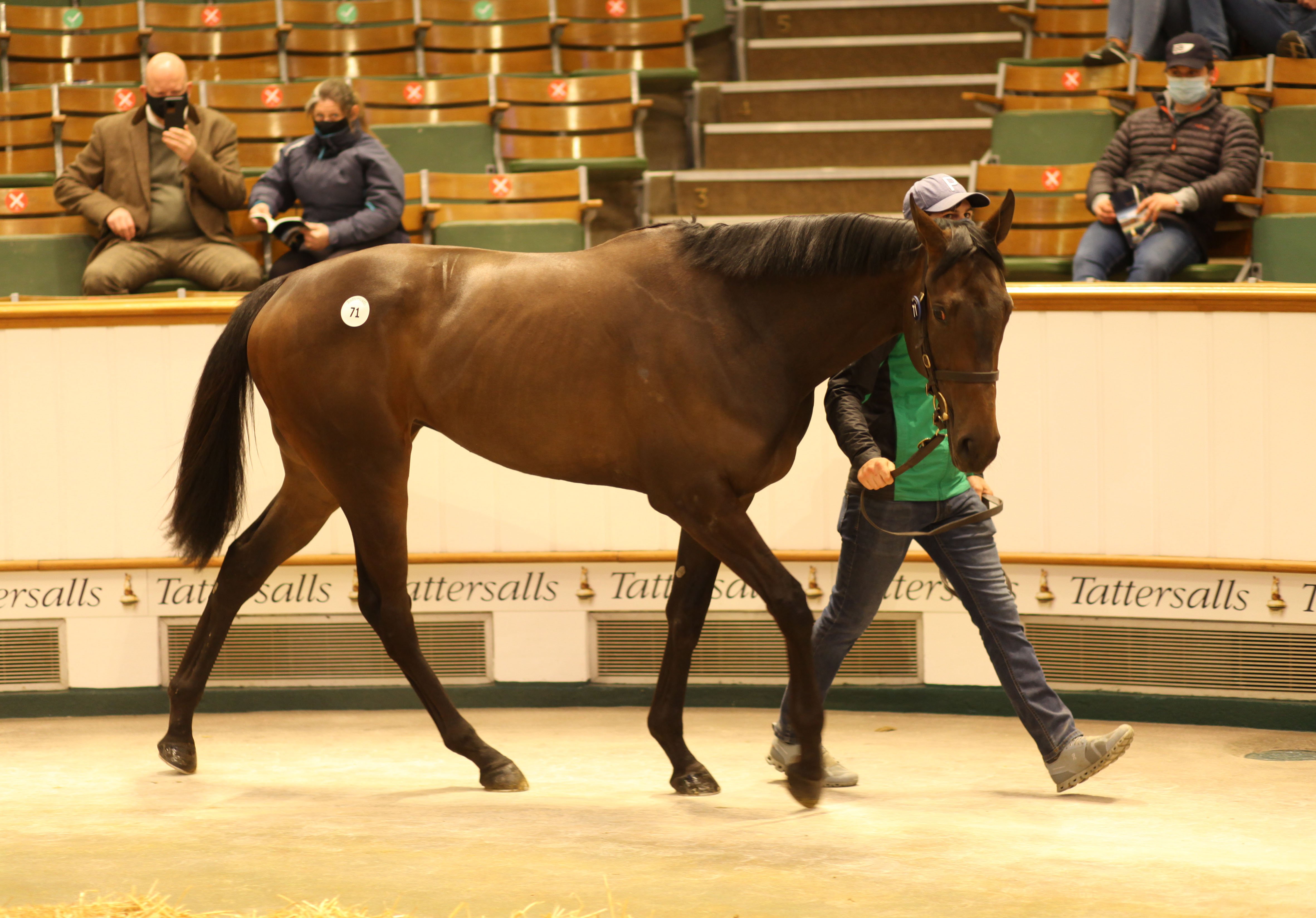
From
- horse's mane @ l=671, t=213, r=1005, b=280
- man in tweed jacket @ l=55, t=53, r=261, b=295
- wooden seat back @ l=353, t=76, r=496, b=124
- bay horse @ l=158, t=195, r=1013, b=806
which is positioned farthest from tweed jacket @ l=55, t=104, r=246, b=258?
horse's mane @ l=671, t=213, r=1005, b=280

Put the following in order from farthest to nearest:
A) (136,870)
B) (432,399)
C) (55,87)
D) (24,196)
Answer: (55,87) < (24,196) < (432,399) < (136,870)

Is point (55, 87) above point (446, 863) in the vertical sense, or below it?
above

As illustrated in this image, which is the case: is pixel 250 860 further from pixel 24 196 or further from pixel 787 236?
pixel 24 196

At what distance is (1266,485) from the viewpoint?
4574mm

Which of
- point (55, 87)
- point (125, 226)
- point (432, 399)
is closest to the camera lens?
point (432, 399)

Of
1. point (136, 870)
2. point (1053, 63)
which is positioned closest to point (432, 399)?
point (136, 870)

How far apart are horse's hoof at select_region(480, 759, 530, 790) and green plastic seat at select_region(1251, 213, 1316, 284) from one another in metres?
4.10

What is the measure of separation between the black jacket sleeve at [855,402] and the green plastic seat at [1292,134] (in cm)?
407

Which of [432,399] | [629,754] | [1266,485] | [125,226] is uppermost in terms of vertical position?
[125,226]

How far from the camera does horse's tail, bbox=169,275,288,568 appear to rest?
4.43 m

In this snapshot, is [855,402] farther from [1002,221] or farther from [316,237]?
[316,237]

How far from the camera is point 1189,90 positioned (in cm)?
663

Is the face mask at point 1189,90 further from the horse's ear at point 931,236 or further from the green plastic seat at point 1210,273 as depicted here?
the horse's ear at point 931,236

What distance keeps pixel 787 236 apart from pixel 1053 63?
5764 millimetres
